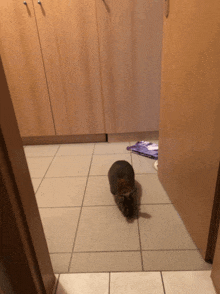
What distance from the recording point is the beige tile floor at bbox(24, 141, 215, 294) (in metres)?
1.11

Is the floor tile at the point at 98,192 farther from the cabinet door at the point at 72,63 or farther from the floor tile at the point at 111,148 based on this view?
the cabinet door at the point at 72,63

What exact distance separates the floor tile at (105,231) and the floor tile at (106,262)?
36 mm

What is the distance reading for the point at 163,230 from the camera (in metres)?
1.35

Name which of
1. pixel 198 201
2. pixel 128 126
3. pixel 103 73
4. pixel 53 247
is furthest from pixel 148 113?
pixel 53 247

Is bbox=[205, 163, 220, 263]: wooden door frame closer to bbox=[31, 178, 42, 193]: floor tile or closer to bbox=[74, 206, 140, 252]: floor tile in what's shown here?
bbox=[74, 206, 140, 252]: floor tile

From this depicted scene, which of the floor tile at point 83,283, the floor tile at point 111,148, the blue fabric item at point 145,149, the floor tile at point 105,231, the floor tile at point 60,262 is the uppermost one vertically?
the blue fabric item at point 145,149

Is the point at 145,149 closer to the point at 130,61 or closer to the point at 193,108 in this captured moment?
the point at 130,61

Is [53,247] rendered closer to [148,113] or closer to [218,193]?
[218,193]

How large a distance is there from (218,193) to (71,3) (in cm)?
189

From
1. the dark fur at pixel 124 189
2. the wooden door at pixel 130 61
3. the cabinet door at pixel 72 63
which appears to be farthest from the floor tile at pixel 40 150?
the dark fur at pixel 124 189

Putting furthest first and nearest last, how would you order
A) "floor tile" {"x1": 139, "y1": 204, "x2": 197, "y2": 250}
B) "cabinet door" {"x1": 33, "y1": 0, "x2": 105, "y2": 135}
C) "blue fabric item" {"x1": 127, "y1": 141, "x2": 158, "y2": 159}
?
"blue fabric item" {"x1": 127, "y1": 141, "x2": 158, "y2": 159}, "cabinet door" {"x1": 33, "y1": 0, "x2": 105, "y2": 135}, "floor tile" {"x1": 139, "y1": 204, "x2": 197, "y2": 250}

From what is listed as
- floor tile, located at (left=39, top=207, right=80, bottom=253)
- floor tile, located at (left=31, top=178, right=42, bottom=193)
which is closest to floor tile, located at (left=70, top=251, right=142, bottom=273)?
floor tile, located at (left=39, top=207, right=80, bottom=253)

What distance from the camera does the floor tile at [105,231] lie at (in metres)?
1.27

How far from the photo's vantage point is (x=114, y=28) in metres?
1.99
